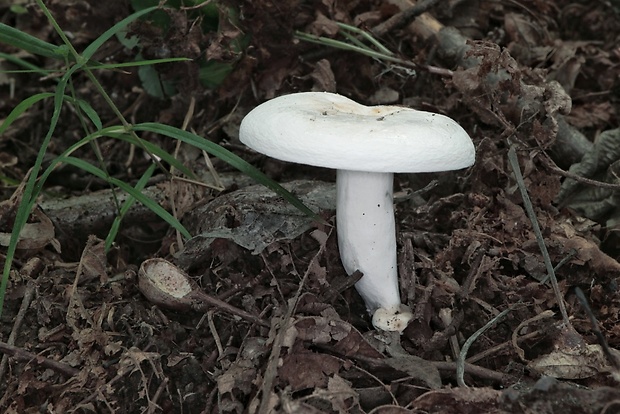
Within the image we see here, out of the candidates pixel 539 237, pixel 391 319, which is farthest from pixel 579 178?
pixel 391 319

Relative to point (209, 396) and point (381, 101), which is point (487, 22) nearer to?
point (381, 101)

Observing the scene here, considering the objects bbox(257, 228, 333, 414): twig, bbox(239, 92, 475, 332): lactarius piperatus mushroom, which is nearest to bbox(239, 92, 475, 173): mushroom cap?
bbox(239, 92, 475, 332): lactarius piperatus mushroom

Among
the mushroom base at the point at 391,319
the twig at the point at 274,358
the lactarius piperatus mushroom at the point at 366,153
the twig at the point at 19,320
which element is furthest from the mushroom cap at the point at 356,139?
the twig at the point at 19,320

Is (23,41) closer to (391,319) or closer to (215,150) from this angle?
(215,150)

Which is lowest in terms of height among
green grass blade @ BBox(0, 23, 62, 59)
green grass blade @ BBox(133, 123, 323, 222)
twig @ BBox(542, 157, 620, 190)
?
twig @ BBox(542, 157, 620, 190)

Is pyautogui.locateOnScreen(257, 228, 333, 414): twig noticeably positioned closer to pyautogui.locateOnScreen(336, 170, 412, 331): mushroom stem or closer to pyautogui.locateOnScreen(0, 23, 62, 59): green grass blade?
pyautogui.locateOnScreen(336, 170, 412, 331): mushroom stem

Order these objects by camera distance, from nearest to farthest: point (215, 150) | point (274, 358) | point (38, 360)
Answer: point (274, 358) < point (38, 360) < point (215, 150)
